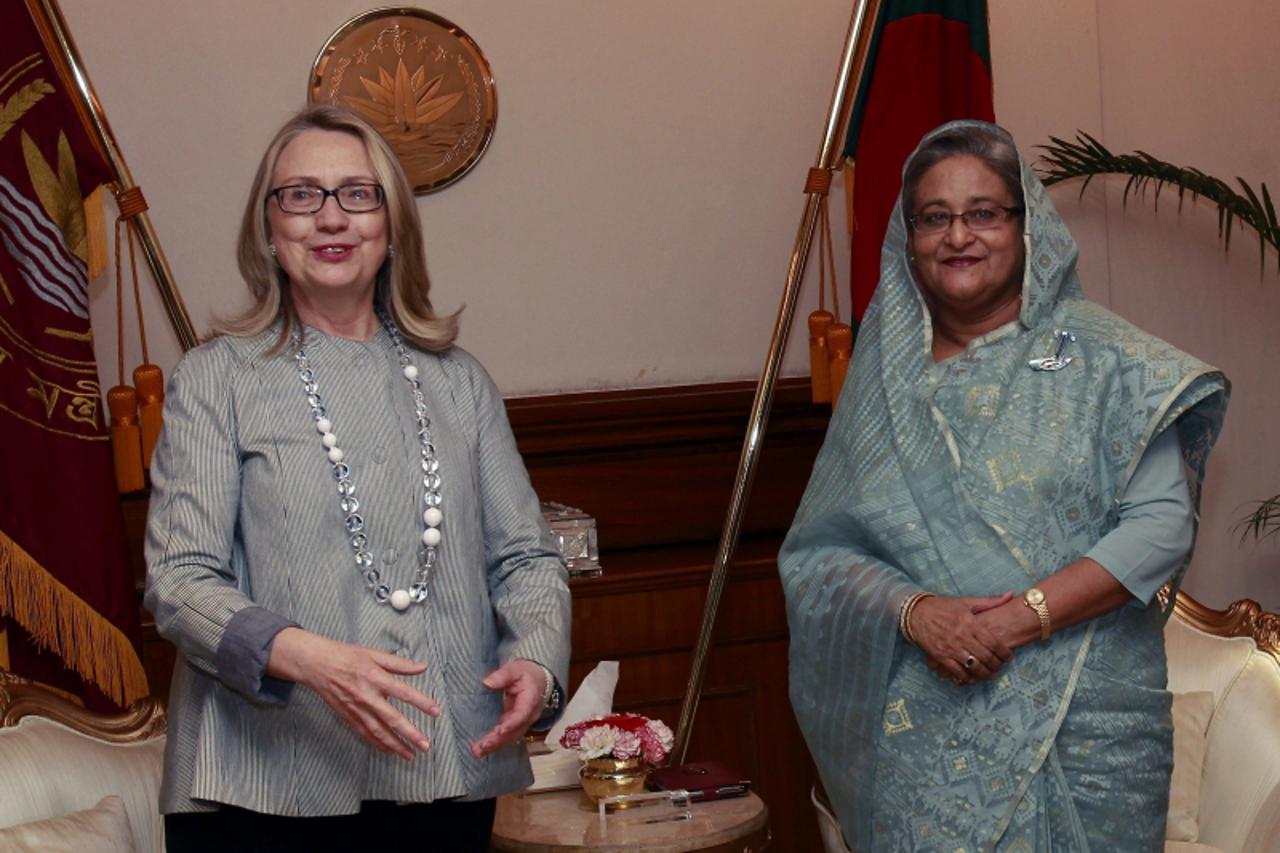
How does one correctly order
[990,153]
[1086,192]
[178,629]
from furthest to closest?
[1086,192]
[990,153]
[178,629]

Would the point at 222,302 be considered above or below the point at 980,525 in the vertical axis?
above

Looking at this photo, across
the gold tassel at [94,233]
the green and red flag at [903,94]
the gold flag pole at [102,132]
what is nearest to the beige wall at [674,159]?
the green and red flag at [903,94]

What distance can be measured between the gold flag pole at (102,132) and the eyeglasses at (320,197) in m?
1.16

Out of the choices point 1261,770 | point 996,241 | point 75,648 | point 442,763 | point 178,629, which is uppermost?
point 996,241

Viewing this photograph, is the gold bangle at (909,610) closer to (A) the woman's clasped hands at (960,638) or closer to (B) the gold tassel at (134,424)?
(A) the woman's clasped hands at (960,638)

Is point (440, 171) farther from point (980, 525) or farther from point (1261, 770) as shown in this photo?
point (1261, 770)

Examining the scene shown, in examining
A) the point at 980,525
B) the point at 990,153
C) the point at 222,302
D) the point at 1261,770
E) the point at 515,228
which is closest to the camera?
the point at 980,525

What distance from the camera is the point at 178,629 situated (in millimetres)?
1866

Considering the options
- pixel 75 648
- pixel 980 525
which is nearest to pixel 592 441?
pixel 75 648

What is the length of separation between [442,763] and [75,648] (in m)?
1.60

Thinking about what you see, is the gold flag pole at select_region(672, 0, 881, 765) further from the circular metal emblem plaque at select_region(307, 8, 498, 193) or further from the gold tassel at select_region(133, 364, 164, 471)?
the gold tassel at select_region(133, 364, 164, 471)

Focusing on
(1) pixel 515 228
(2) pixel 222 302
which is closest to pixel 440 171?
(1) pixel 515 228

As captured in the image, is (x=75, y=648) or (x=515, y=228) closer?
(x=75, y=648)

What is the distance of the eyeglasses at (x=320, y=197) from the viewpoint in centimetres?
209
